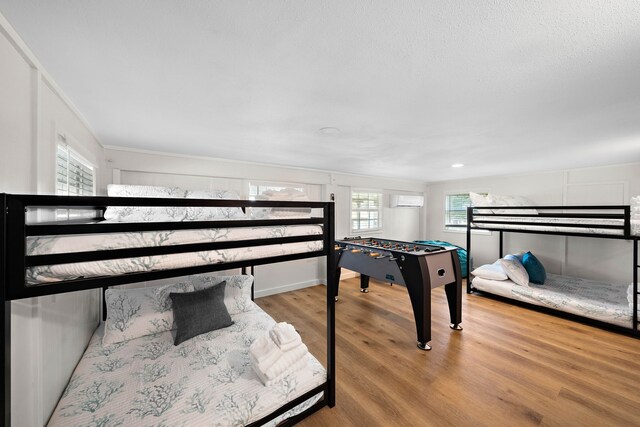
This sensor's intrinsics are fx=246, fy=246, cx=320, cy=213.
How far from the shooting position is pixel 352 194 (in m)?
5.15

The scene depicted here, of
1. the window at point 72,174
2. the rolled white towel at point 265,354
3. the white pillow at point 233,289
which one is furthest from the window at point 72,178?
the rolled white towel at point 265,354

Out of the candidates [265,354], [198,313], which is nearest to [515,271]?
[265,354]

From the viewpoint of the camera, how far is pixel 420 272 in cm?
257

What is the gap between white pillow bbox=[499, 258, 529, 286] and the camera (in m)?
3.67

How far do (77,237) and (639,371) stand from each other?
13.4ft

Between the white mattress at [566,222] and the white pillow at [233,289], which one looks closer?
the white pillow at [233,289]

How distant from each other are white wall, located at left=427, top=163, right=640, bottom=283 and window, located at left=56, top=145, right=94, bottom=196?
635cm

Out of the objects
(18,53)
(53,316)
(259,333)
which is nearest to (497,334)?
(259,333)

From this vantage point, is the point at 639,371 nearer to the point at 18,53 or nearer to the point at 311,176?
the point at 311,176

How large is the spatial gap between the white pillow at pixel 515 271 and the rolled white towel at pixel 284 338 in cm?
364

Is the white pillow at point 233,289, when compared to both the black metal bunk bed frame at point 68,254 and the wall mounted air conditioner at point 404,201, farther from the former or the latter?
the wall mounted air conditioner at point 404,201

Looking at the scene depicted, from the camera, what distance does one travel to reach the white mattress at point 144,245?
93 centimetres

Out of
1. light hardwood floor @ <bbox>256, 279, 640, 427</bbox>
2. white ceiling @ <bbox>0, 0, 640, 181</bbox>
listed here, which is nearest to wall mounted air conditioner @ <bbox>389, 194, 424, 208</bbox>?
light hardwood floor @ <bbox>256, 279, 640, 427</bbox>

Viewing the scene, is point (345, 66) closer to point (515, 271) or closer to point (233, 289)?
point (233, 289)
